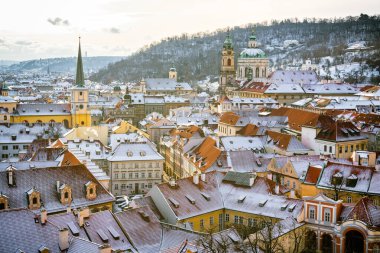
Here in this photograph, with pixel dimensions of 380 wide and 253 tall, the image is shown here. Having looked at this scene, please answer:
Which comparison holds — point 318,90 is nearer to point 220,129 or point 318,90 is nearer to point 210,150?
point 220,129

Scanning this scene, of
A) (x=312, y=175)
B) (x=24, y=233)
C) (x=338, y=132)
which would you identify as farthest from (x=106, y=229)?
(x=338, y=132)

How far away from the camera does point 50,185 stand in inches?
1761

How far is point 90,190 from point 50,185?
11.6 ft

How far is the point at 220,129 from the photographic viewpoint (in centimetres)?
10238

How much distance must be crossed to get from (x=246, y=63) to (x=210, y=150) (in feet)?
419

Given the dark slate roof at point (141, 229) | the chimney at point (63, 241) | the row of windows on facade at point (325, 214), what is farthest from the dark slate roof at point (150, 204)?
the chimney at point (63, 241)

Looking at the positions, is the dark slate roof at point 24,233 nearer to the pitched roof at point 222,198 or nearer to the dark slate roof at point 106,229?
the dark slate roof at point 106,229

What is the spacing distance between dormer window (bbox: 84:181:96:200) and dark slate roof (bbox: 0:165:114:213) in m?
0.36

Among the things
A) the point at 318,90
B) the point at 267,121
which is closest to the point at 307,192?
the point at 267,121

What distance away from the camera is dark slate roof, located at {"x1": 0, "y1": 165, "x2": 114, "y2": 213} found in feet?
141

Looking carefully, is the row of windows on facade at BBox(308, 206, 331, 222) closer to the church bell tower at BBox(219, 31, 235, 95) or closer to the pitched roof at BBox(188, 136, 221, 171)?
the pitched roof at BBox(188, 136, 221, 171)

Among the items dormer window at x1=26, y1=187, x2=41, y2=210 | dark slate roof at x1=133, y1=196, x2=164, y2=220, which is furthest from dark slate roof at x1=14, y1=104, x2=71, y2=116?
dormer window at x1=26, y1=187, x2=41, y2=210

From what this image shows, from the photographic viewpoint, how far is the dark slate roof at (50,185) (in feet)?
141

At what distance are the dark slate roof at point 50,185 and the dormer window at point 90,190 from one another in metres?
0.36
